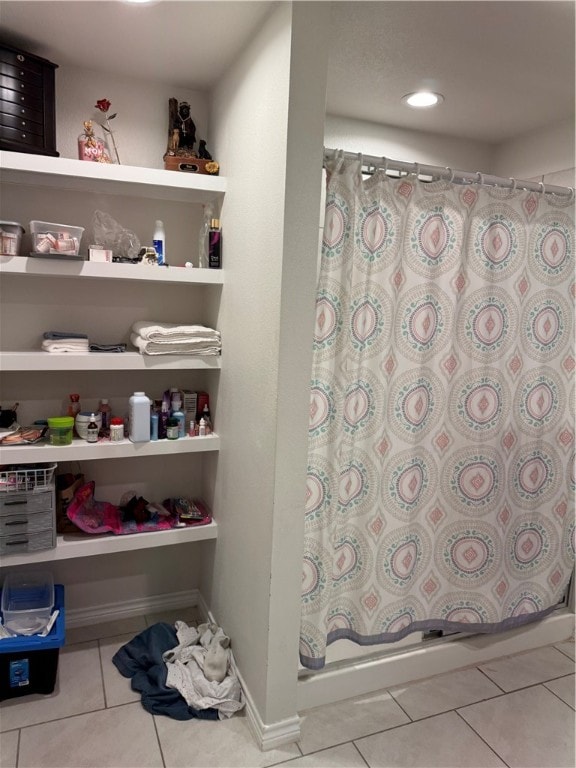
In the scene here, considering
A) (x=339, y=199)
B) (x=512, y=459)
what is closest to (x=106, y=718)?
(x=512, y=459)

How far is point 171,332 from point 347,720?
1545mm

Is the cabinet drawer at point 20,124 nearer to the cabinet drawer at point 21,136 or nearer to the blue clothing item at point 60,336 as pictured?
the cabinet drawer at point 21,136

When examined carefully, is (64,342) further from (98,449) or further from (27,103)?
(27,103)

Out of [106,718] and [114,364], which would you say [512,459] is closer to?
[114,364]

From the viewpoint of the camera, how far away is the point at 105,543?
2.10m

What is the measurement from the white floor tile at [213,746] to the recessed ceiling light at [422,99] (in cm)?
255

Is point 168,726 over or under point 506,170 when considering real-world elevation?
under

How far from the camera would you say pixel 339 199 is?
1719mm

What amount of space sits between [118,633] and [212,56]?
2.34m

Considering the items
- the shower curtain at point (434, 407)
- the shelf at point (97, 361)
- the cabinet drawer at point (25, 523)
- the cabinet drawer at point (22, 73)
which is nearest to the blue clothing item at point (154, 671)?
the shower curtain at point (434, 407)

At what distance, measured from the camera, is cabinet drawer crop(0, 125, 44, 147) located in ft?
5.92

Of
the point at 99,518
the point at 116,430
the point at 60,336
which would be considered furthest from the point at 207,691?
the point at 60,336

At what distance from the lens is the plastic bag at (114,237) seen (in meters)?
2.12

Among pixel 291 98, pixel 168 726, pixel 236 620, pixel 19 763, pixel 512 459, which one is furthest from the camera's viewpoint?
pixel 512 459
